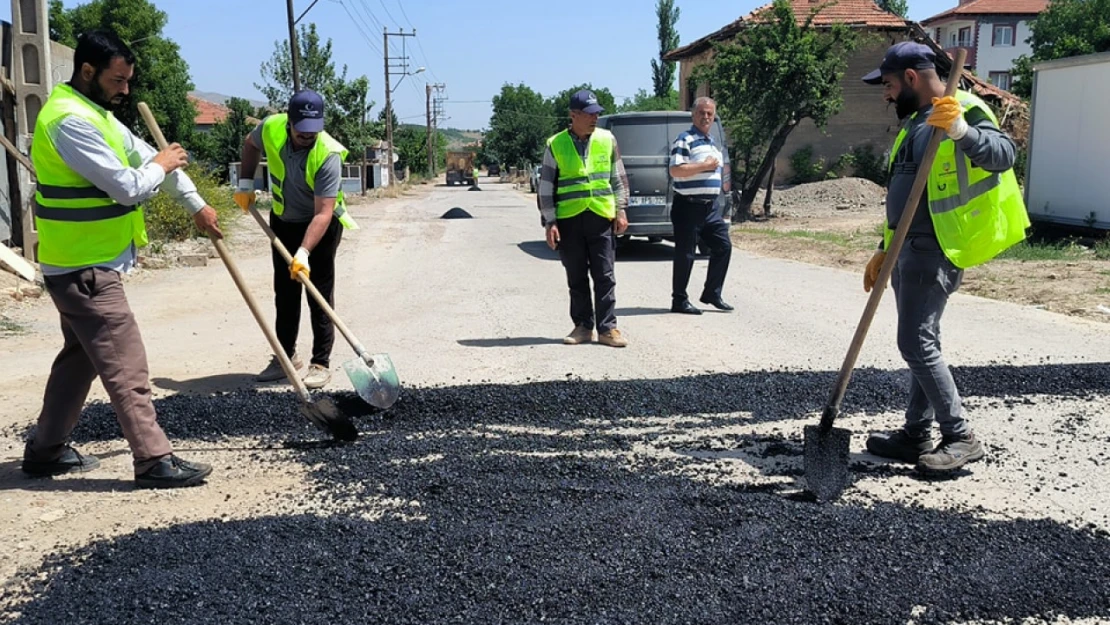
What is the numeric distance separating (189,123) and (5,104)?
43077 millimetres

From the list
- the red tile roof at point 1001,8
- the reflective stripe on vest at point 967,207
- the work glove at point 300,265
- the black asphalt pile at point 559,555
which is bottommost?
the black asphalt pile at point 559,555

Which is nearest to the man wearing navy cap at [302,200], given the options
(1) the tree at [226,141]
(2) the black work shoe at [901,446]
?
(2) the black work shoe at [901,446]

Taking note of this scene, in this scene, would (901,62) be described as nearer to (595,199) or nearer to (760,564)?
(760,564)

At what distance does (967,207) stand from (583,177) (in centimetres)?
358

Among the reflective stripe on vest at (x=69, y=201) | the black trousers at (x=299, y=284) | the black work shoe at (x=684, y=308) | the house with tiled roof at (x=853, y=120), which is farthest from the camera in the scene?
the house with tiled roof at (x=853, y=120)

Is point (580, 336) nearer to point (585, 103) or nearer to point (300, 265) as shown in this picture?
point (585, 103)

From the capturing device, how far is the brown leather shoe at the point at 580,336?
24.8 feet

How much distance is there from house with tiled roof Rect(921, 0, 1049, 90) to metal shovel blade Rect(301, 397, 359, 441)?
68.0m

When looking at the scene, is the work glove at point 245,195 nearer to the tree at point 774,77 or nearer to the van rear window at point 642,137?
the van rear window at point 642,137

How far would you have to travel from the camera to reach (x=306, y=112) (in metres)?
5.70

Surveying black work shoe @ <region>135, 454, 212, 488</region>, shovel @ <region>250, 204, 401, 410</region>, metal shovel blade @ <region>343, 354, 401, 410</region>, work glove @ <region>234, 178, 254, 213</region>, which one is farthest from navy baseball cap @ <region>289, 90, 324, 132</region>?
black work shoe @ <region>135, 454, 212, 488</region>

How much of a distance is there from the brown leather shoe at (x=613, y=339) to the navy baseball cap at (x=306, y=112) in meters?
2.84

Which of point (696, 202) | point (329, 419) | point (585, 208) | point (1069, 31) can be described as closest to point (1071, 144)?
point (696, 202)

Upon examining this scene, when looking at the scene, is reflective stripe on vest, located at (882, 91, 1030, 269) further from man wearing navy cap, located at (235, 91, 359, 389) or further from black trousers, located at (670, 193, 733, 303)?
black trousers, located at (670, 193, 733, 303)
